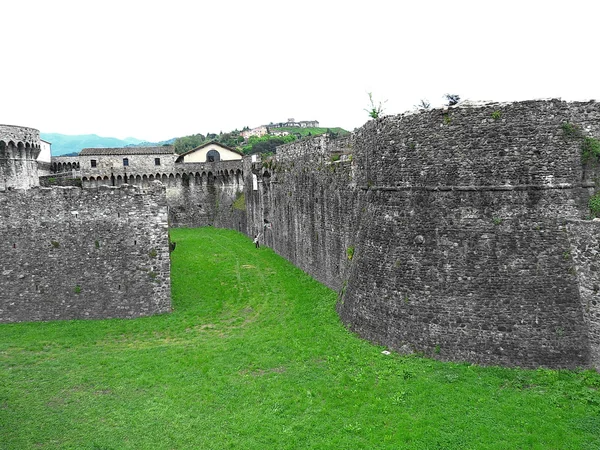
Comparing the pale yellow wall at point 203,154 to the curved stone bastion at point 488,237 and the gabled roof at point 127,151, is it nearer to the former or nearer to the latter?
the gabled roof at point 127,151

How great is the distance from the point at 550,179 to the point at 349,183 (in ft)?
28.1

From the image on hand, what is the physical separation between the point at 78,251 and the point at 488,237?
1467 cm

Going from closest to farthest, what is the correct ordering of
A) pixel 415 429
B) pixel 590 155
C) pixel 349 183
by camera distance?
pixel 415 429 → pixel 590 155 → pixel 349 183

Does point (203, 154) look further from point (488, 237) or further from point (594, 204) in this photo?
point (594, 204)

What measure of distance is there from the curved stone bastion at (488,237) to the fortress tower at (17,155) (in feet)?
99.7

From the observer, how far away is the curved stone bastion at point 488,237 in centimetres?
1136

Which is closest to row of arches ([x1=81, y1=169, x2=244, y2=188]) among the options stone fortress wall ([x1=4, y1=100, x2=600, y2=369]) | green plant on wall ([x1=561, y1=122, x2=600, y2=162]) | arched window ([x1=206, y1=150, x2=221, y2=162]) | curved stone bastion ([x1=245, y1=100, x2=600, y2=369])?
arched window ([x1=206, y1=150, x2=221, y2=162])

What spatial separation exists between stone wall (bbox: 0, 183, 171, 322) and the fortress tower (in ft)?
60.7

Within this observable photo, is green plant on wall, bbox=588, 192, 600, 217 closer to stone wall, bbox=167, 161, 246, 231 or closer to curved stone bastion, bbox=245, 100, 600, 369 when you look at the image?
curved stone bastion, bbox=245, 100, 600, 369

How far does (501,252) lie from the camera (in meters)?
11.9

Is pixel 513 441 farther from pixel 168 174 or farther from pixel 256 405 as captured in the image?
pixel 168 174

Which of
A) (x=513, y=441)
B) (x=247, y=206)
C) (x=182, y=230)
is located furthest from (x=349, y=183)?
(x=182, y=230)

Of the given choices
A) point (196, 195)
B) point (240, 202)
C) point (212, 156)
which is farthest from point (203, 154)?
point (240, 202)

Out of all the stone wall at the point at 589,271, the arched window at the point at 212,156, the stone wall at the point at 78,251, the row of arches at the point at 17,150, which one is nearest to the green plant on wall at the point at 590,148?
the stone wall at the point at 589,271
